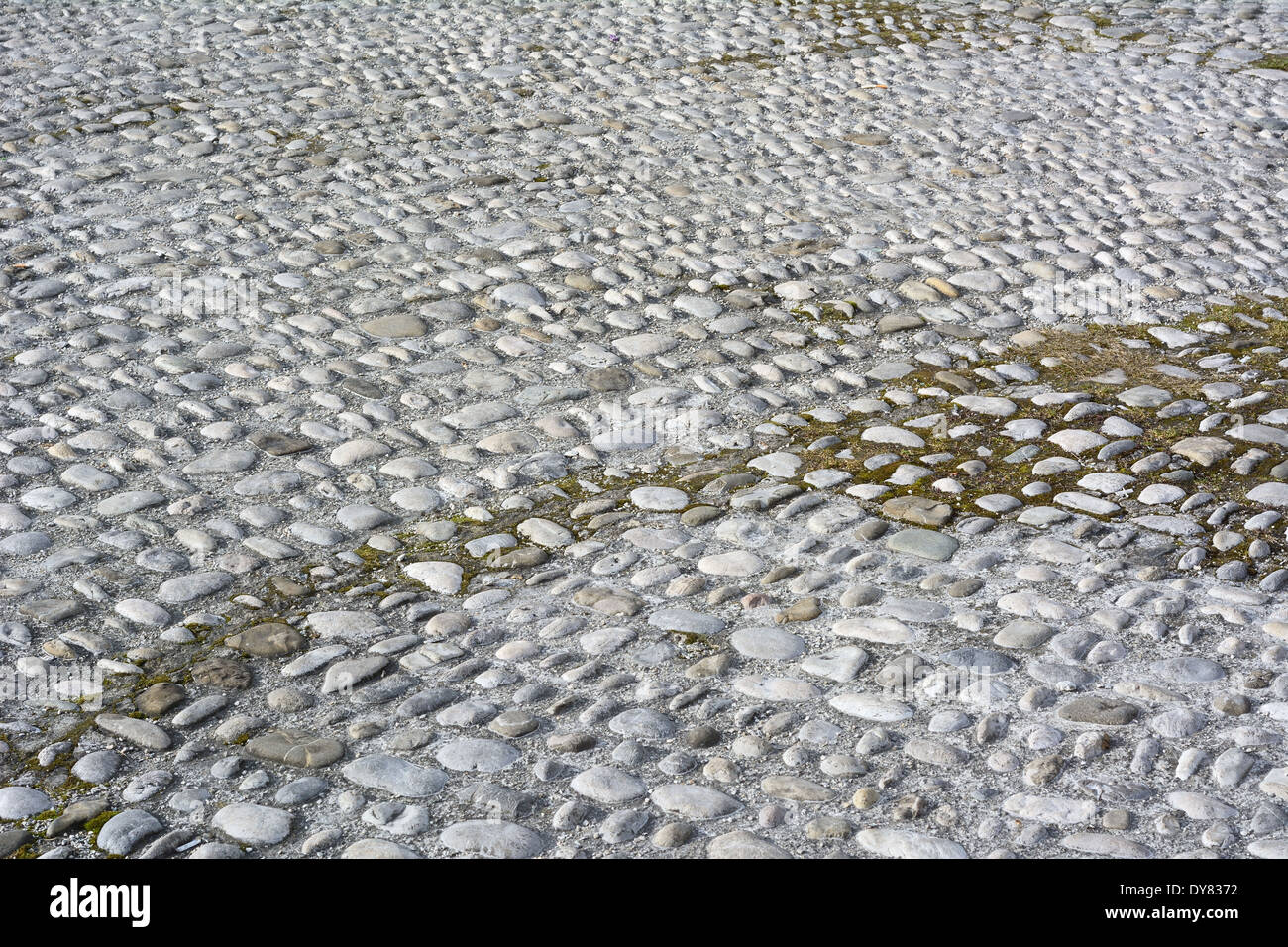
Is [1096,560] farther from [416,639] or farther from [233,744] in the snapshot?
[233,744]

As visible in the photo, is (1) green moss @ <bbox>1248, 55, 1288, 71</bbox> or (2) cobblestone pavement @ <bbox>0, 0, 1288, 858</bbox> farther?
(1) green moss @ <bbox>1248, 55, 1288, 71</bbox>

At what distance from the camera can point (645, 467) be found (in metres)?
4.20

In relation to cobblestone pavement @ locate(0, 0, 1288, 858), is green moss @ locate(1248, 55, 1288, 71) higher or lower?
higher

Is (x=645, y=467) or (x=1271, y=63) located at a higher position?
(x=1271, y=63)

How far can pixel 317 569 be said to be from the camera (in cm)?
368

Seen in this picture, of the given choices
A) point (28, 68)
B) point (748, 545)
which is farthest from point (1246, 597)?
point (28, 68)

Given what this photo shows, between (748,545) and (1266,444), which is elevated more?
(1266,444)

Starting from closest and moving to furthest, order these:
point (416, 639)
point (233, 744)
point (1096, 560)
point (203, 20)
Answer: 1. point (233, 744)
2. point (416, 639)
3. point (1096, 560)
4. point (203, 20)

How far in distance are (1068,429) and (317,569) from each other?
2.52m

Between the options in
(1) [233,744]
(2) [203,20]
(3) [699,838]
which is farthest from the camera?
(2) [203,20]

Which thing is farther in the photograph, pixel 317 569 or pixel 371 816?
pixel 317 569

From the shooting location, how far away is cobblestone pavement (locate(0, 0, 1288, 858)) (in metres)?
2.81

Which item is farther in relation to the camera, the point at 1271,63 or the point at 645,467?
the point at 1271,63

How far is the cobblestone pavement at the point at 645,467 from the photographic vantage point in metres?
2.81
